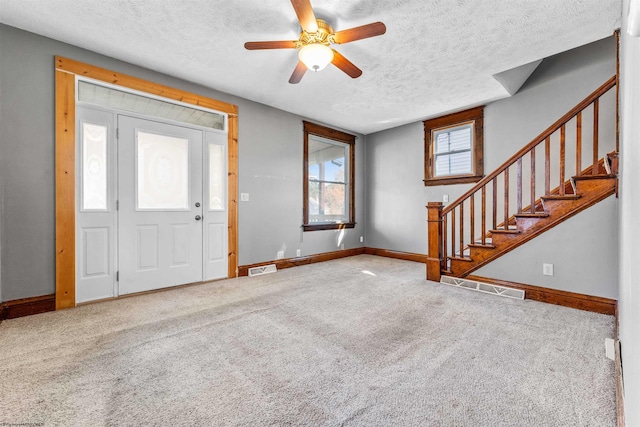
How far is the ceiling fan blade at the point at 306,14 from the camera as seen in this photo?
192 cm

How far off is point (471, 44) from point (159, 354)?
3835mm

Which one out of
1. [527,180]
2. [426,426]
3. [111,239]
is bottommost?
[426,426]

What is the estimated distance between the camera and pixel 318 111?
4715 mm

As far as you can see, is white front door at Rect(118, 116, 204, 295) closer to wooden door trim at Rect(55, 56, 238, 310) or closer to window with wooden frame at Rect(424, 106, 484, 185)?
wooden door trim at Rect(55, 56, 238, 310)

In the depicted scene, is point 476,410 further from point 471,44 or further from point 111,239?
point 111,239

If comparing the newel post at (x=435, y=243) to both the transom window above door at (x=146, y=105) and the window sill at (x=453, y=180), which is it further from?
the transom window above door at (x=146, y=105)

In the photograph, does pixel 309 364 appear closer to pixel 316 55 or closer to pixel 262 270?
pixel 316 55

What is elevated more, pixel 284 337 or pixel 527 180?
pixel 527 180

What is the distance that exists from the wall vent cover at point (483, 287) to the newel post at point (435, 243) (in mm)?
137

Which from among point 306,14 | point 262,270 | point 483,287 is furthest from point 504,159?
point 262,270

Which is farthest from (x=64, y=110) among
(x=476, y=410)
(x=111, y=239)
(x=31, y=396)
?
(x=476, y=410)

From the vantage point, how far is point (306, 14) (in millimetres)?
2049

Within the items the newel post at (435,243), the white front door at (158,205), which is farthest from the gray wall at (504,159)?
the white front door at (158,205)

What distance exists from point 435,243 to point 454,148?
6.57 ft
